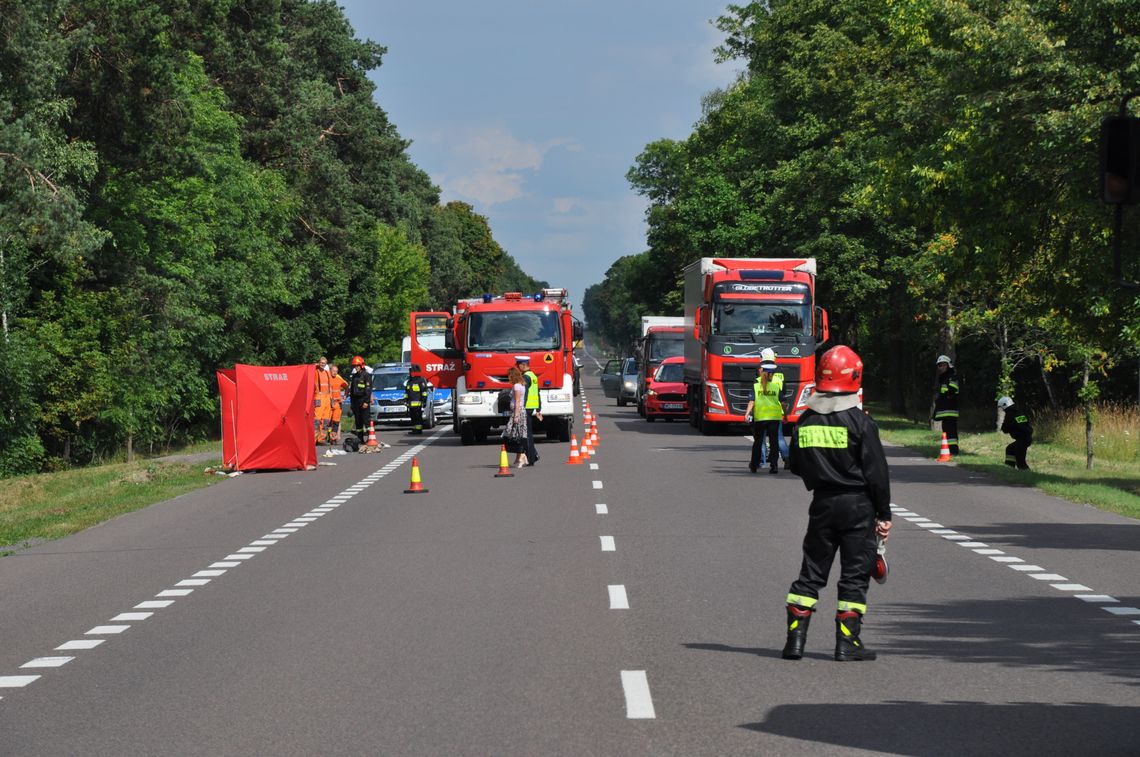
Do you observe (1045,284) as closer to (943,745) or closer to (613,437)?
(613,437)

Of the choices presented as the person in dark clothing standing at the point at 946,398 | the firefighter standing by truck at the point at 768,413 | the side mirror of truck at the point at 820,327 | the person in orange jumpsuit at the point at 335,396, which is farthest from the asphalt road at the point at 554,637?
the side mirror of truck at the point at 820,327

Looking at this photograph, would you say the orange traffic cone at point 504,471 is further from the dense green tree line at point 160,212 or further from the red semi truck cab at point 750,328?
the red semi truck cab at point 750,328

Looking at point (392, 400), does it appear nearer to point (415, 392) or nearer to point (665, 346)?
point (415, 392)

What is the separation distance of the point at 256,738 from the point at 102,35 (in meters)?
→ 29.5

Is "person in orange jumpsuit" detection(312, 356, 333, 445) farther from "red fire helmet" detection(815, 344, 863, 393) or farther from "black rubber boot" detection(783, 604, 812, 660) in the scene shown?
"black rubber boot" detection(783, 604, 812, 660)

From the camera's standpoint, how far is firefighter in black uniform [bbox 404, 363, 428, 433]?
44000 mm

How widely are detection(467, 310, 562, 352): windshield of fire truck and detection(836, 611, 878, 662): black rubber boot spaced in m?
27.1

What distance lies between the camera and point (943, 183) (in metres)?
25.9

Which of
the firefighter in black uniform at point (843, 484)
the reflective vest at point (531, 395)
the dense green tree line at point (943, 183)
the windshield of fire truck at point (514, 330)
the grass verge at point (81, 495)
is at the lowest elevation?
the grass verge at point (81, 495)

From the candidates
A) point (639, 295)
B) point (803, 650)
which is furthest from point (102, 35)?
point (639, 295)

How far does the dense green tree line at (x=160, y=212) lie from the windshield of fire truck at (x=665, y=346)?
12504mm

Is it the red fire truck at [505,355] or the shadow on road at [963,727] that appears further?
the red fire truck at [505,355]

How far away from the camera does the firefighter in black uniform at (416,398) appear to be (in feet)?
144

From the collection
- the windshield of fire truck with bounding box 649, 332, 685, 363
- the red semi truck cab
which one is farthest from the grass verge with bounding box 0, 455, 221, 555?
the windshield of fire truck with bounding box 649, 332, 685, 363
